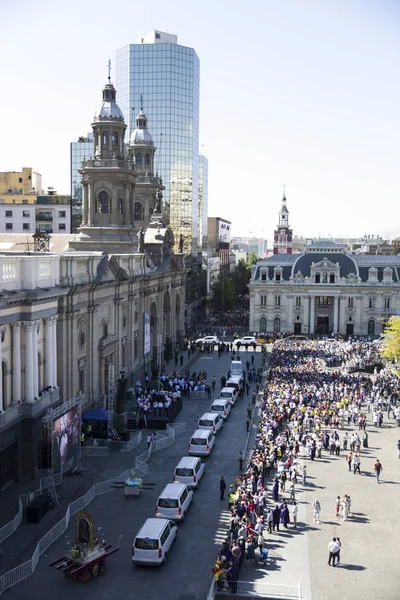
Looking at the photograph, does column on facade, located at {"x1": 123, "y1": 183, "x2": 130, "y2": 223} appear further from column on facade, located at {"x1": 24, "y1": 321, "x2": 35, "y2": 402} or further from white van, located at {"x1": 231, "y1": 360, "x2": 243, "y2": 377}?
column on facade, located at {"x1": 24, "y1": 321, "x2": 35, "y2": 402}

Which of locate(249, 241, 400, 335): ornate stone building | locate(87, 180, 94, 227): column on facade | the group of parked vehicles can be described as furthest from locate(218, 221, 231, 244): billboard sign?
the group of parked vehicles

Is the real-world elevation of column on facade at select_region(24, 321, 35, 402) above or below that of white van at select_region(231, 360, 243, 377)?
above

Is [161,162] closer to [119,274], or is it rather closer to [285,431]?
[119,274]

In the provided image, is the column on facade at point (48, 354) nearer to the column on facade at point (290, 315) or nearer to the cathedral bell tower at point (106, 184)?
the cathedral bell tower at point (106, 184)

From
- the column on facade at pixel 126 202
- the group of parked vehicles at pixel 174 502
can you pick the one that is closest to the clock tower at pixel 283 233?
the column on facade at pixel 126 202

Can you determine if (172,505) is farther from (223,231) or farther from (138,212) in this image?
(223,231)

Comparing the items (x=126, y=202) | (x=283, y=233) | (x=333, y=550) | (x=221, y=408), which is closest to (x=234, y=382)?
(x=221, y=408)
